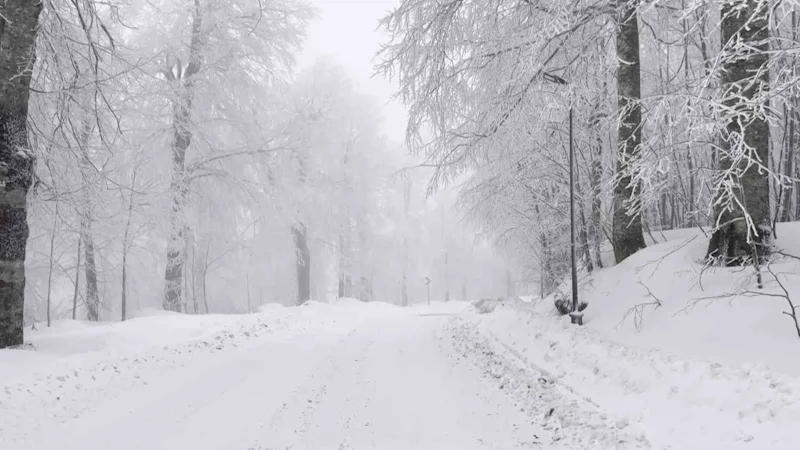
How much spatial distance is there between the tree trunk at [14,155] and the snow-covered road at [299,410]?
206 cm

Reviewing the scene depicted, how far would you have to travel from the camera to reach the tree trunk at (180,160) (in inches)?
535

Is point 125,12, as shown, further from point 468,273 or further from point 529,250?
point 468,273

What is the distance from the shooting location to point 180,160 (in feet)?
47.7

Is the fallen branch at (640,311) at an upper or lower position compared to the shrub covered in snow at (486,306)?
upper

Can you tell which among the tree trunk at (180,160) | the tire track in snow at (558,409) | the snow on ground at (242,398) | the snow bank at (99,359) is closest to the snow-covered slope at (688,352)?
the tire track in snow at (558,409)

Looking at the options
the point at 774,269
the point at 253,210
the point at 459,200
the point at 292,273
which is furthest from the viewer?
the point at 292,273

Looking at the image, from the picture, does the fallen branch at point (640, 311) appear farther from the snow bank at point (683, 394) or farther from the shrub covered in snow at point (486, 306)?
the shrub covered in snow at point (486, 306)

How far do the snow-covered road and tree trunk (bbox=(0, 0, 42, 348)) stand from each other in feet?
6.77

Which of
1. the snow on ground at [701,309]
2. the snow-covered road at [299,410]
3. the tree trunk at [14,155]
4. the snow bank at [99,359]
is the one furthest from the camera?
the tree trunk at [14,155]

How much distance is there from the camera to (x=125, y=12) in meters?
14.4

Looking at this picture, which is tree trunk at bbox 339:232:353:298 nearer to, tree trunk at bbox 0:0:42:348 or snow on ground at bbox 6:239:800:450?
snow on ground at bbox 6:239:800:450

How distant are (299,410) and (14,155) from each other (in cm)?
540

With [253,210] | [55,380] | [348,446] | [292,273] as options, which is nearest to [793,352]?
[348,446]

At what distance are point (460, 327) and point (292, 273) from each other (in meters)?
16.3
